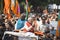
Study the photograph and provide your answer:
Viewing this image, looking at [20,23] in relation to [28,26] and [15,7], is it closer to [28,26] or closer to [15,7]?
[28,26]

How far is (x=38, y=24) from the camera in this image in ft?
9.87

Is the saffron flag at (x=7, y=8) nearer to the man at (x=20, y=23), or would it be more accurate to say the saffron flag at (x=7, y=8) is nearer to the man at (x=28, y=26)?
the man at (x=20, y=23)

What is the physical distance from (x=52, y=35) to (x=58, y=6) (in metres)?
0.39

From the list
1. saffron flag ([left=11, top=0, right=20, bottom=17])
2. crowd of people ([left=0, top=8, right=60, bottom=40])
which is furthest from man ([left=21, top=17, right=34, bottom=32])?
saffron flag ([left=11, top=0, right=20, bottom=17])

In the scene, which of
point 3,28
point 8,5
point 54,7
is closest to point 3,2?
point 8,5

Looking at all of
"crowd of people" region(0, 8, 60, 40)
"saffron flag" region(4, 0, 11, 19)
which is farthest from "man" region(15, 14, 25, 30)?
"saffron flag" region(4, 0, 11, 19)

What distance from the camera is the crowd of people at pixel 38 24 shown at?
2.97 m

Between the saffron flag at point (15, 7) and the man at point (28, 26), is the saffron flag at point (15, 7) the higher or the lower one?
the higher one

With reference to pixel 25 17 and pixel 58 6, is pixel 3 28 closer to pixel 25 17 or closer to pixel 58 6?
pixel 25 17

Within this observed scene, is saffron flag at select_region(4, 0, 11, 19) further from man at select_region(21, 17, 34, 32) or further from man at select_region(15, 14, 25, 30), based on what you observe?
man at select_region(21, 17, 34, 32)

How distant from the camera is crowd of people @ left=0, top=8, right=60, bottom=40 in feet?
9.75

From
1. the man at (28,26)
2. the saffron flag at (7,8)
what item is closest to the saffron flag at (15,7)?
the saffron flag at (7,8)

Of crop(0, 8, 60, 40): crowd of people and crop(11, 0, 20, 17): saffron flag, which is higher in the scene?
crop(11, 0, 20, 17): saffron flag

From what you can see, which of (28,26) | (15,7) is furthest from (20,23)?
(15,7)
